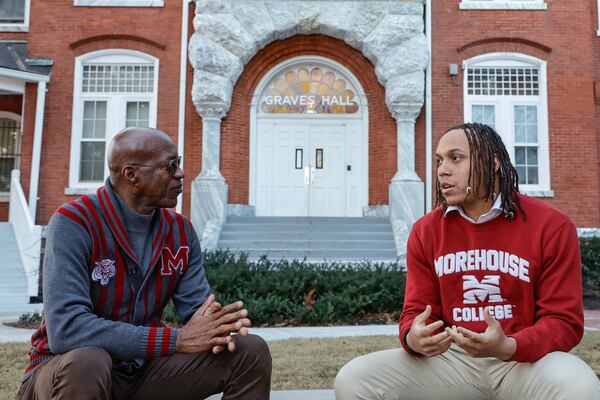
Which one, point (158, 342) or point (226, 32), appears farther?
point (226, 32)

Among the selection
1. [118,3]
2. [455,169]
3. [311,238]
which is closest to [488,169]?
[455,169]

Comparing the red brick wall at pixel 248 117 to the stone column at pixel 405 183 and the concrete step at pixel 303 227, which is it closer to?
the stone column at pixel 405 183

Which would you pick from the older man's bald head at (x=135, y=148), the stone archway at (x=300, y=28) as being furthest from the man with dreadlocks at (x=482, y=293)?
the stone archway at (x=300, y=28)

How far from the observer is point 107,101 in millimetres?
12953

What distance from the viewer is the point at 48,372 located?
207 cm

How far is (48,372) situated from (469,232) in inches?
71.9

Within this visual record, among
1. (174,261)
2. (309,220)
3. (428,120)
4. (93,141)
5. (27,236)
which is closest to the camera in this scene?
(174,261)

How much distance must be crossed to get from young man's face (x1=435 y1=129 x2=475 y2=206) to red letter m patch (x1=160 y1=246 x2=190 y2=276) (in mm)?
1235

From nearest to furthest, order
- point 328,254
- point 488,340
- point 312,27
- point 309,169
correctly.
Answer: point 488,340 < point 328,254 < point 312,27 < point 309,169

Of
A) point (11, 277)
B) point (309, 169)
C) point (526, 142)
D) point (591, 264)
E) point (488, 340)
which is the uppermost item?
point (526, 142)

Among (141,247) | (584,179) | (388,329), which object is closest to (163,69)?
(388,329)

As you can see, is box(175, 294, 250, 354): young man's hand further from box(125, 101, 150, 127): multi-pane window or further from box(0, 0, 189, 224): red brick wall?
box(125, 101, 150, 127): multi-pane window

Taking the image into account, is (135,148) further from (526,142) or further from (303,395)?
(526,142)

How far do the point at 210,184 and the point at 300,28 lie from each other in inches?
159
